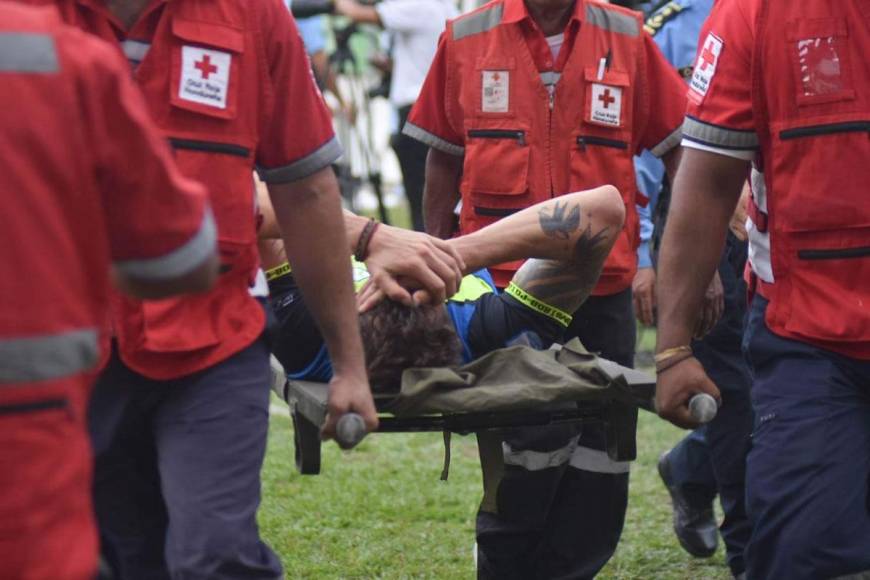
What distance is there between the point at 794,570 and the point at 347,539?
304cm

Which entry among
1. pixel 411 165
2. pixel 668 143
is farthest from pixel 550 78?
pixel 411 165

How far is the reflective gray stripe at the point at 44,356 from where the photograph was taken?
2.28 metres

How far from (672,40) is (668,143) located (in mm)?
978

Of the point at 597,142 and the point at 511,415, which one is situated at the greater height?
the point at 597,142

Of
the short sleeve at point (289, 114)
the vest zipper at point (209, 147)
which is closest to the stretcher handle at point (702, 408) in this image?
the short sleeve at point (289, 114)

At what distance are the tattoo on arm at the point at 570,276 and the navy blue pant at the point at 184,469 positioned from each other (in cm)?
107

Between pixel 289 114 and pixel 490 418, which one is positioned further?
pixel 490 418

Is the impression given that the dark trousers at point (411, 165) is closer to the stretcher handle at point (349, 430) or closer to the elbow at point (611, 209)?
the elbow at point (611, 209)

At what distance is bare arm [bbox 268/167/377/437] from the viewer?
3.50m

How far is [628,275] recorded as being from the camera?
4.86m

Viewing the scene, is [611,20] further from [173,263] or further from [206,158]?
[173,263]

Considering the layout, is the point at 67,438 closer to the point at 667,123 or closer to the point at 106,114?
the point at 106,114

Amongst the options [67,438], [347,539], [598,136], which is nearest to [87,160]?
[67,438]

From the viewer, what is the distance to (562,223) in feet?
13.9
